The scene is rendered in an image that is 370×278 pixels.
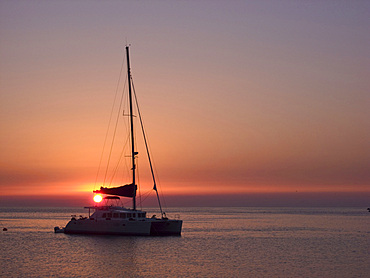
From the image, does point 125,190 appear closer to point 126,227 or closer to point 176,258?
point 126,227

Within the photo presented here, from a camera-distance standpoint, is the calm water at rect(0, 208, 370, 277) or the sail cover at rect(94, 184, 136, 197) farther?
the sail cover at rect(94, 184, 136, 197)

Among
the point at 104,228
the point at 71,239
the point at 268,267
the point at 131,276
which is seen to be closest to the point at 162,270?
the point at 131,276

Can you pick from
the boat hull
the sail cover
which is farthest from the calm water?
the sail cover

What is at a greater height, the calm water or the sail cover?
the sail cover

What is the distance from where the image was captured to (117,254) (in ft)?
165

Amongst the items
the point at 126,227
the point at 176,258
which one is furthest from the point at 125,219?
the point at 176,258

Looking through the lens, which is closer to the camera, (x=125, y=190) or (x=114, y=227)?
(x=125, y=190)

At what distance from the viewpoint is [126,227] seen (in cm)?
5947

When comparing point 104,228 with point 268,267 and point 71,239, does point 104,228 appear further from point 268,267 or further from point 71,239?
point 268,267

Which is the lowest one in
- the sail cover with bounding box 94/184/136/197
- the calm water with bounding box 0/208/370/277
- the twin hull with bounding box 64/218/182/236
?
the calm water with bounding box 0/208/370/277

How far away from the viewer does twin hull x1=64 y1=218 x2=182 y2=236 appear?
59.4 m

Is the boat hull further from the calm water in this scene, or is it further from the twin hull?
the calm water

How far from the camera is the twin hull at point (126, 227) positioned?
195 ft

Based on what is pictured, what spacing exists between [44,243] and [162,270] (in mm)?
27849
